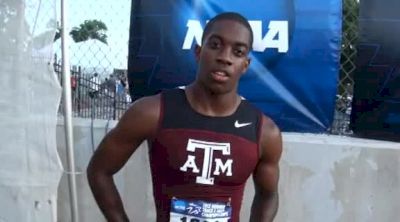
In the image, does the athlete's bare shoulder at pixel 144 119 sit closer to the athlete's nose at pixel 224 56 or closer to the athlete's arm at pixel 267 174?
the athlete's nose at pixel 224 56

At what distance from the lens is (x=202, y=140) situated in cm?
229

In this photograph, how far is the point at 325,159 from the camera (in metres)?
3.63

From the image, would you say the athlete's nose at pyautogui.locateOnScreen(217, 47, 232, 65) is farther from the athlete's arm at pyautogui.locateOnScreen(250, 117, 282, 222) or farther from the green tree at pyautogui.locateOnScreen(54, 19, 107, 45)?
the green tree at pyautogui.locateOnScreen(54, 19, 107, 45)

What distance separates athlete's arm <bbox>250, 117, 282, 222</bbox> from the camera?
7.95 ft

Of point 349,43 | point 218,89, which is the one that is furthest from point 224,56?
point 349,43

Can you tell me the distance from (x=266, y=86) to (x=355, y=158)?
0.69 meters

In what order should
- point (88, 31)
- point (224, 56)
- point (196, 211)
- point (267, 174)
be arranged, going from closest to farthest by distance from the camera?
1. point (224, 56)
2. point (196, 211)
3. point (267, 174)
4. point (88, 31)

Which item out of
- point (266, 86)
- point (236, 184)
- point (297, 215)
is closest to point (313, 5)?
point (266, 86)

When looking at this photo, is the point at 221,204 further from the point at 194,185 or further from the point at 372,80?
the point at 372,80

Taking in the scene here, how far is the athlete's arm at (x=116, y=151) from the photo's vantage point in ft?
7.63

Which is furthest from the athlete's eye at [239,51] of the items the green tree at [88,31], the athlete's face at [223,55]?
the green tree at [88,31]

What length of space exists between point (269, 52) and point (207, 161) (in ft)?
5.02

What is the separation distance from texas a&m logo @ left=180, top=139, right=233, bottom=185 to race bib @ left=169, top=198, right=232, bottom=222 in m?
0.09

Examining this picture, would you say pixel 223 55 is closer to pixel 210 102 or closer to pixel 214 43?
pixel 214 43
